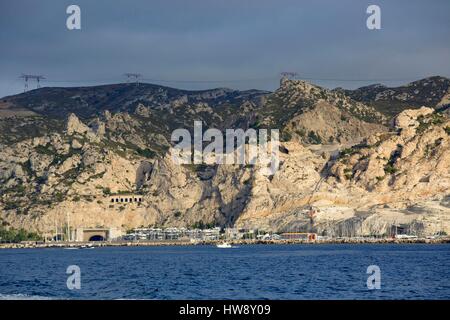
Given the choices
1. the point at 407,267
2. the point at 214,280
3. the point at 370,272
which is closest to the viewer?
the point at 214,280

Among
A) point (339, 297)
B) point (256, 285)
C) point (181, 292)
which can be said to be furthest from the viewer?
point (256, 285)

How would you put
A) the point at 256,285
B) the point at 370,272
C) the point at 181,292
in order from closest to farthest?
1. the point at 181,292
2. the point at 256,285
3. the point at 370,272

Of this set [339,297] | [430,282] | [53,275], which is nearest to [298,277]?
[430,282]

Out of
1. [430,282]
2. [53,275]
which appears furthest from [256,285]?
[53,275]
